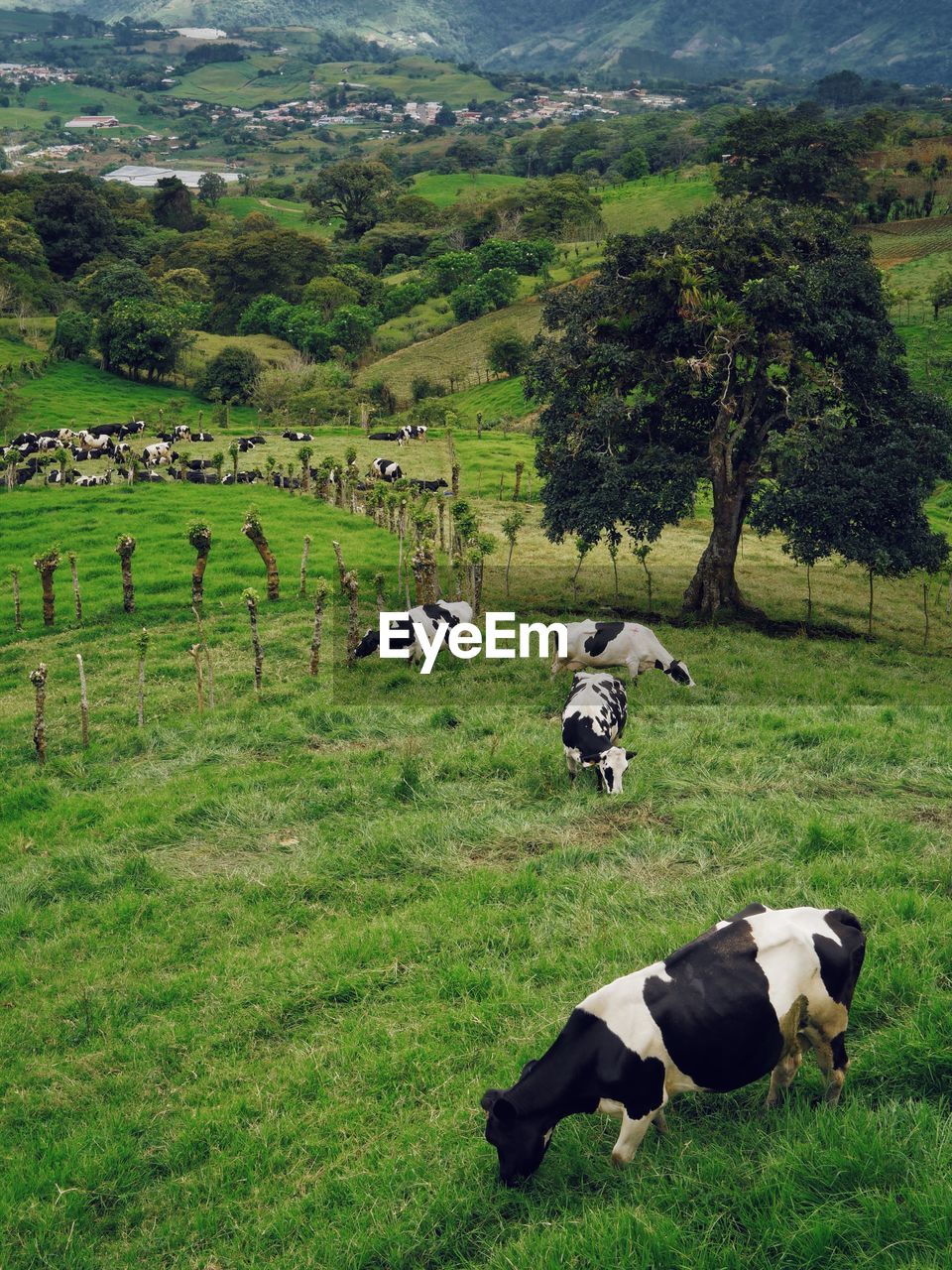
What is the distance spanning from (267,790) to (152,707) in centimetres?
619

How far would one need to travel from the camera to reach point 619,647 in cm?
1895

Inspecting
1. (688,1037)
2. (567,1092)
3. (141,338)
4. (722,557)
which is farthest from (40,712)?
(141,338)

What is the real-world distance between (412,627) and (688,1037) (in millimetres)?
15497

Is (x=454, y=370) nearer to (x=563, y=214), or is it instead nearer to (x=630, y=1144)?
(x=563, y=214)

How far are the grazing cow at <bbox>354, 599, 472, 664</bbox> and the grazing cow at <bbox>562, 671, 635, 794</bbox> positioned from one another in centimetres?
741

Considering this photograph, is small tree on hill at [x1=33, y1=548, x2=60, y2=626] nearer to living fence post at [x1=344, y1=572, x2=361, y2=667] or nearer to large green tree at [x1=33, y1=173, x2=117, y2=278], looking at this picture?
living fence post at [x1=344, y1=572, x2=361, y2=667]

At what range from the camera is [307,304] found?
92.1m

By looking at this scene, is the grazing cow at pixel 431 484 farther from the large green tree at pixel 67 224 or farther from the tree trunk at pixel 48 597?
the large green tree at pixel 67 224

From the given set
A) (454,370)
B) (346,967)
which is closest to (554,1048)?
(346,967)

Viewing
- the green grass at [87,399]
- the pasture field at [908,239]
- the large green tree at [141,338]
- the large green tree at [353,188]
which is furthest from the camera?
the large green tree at [353,188]

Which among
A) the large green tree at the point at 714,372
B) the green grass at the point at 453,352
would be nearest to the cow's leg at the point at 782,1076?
the large green tree at the point at 714,372

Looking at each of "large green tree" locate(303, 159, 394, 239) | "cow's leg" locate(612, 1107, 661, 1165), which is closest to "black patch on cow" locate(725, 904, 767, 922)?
"cow's leg" locate(612, 1107, 661, 1165)

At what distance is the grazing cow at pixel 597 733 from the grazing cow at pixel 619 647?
4468mm

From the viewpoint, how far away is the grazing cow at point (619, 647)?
1889 centimetres
